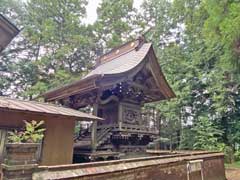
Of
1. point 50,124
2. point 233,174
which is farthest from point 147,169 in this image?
point 233,174

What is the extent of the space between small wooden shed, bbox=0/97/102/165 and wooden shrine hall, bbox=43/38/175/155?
143cm

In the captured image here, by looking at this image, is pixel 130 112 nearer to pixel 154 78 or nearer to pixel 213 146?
pixel 154 78

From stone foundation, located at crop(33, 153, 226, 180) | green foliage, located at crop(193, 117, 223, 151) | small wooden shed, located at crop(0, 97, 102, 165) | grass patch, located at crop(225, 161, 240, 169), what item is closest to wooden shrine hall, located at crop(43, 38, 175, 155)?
small wooden shed, located at crop(0, 97, 102, 165)

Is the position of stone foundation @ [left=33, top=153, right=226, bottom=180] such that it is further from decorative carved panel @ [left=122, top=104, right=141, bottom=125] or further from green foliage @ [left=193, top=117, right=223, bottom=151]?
green foliage @ [left=193, top=117, right=223, bottom=151]

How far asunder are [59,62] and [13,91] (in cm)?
449

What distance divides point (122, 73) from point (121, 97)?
1464 mm

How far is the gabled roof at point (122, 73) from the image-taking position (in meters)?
8.84

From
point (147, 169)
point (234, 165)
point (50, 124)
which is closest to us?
point (147, 169)

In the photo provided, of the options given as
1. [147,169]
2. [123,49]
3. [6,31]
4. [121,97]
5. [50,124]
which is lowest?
[147,169]

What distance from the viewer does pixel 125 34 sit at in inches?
873

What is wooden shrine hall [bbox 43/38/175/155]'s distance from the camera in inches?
357

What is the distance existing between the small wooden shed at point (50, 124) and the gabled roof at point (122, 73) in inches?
71.6

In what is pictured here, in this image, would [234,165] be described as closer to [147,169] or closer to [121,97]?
[121,97]

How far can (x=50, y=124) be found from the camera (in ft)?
23.0
